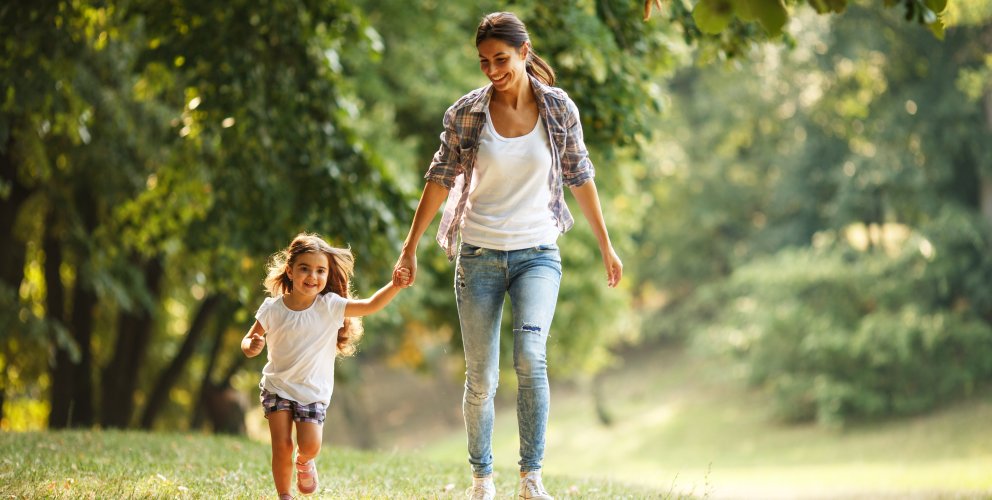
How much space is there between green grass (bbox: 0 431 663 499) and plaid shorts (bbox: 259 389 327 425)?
74 centimetres

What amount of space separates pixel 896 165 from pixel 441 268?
632 inches

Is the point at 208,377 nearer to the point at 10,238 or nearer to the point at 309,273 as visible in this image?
the point at 10,238

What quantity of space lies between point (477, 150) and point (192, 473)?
301cm

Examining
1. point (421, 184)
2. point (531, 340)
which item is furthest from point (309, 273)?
point (421, 184)

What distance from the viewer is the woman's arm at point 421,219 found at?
16.7 feet

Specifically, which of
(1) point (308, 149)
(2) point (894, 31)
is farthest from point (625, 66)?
(2) point (894, 31)

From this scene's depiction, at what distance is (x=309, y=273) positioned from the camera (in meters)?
5.00

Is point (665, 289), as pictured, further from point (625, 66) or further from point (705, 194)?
point (625, 66)

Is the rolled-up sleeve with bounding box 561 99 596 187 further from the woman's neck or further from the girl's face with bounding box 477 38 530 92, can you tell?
the girl's face with bounding box 477 38 530 92

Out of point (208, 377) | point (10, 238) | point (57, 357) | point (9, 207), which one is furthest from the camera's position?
point (208, 377)

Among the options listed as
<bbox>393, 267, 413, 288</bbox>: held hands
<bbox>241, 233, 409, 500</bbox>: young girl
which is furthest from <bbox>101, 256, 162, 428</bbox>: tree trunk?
<bbox>393, 267, 413, 288</bbox>: held hands

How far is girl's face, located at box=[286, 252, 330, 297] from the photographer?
500 cm

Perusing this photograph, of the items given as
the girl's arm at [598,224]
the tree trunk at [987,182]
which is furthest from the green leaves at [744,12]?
the tree trunk at [987,182]

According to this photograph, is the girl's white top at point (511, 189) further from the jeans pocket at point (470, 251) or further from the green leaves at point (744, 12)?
the green leaves at point (744, 12)
